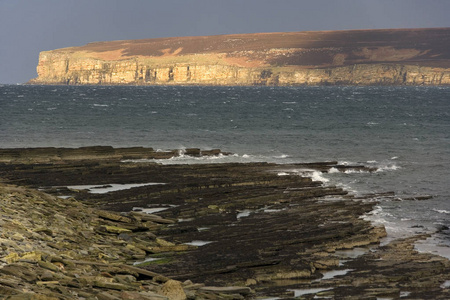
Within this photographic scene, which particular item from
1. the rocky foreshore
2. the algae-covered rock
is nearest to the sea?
the rocky foreshore

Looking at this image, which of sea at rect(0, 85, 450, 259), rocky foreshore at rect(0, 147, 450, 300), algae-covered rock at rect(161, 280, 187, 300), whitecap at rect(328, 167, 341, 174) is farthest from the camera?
whitecap at rect(328, 167, 341, 174)

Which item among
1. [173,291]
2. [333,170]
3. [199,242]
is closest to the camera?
[173,291]

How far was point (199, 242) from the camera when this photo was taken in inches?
754

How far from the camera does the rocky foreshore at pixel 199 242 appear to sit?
1417 centimetres

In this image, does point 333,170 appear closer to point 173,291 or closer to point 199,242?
point 199,242

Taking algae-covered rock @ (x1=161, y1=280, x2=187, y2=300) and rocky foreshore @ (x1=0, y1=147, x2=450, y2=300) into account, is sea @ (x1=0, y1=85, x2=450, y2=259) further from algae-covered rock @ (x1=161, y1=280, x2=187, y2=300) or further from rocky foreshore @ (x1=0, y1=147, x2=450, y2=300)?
algae-covered rock @ (x1=161, y1=280, x2=187, y2=300)

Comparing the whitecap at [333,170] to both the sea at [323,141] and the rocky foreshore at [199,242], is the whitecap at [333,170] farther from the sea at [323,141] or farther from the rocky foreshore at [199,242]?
the rocky foreshore at [199,242]

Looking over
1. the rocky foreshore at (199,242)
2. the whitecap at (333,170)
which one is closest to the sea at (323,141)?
the whitecap at (333,170)

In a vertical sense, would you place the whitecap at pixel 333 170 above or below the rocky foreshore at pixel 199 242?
below

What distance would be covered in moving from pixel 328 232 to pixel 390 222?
4348 mm

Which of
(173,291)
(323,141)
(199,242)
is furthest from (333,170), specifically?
(173,291)

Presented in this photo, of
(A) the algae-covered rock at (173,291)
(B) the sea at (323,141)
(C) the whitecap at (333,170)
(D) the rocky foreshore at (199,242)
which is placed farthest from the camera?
(C) the whitecap at (333,170)

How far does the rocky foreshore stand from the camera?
14166 millimetres

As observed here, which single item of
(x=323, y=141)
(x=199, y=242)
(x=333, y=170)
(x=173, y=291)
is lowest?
(x=323, y=141)
